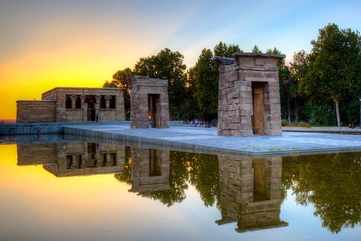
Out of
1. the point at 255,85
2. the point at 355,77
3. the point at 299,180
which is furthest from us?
the point at 355,77

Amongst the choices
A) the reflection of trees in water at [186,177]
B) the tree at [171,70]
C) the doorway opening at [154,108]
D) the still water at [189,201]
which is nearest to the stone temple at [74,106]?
the tree at [171,70]

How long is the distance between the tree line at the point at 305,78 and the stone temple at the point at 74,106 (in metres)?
6.60

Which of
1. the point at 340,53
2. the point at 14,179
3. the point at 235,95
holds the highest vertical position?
the point at 340,53

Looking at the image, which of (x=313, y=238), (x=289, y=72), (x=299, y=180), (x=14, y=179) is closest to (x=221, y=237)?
(x=313, y=238)

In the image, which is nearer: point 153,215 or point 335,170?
point 153,215

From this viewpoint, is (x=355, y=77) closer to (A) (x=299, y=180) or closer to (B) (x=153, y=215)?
(A) (x=299, y=180)

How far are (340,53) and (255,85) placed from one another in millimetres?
15306

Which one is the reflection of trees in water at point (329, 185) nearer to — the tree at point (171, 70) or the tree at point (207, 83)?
the tree at point (207, 83)

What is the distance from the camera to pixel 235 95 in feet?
59.5

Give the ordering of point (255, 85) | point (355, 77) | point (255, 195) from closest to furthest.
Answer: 1. point (255, 195)
2. point (255, 85)
3. point (355, 77)

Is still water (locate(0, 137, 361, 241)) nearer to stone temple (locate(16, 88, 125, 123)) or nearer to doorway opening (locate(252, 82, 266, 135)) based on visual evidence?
doorway opening (locate(252, 82, 266, 135))

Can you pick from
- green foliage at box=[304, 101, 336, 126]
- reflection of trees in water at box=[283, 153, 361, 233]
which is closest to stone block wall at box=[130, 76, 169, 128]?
green foliage at box=[304, 101, 336, 126]

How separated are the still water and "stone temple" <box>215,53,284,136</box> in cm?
785

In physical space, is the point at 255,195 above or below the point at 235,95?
below
